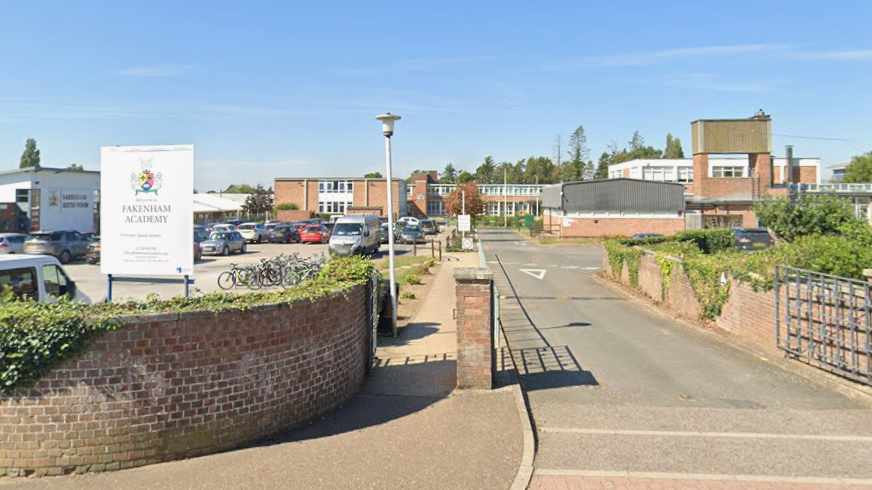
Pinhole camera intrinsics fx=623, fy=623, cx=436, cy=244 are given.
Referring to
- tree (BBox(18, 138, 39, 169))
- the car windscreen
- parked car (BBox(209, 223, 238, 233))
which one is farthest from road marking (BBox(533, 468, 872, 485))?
tree (BBox(18, 138, 39, 169))

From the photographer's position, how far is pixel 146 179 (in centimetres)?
951

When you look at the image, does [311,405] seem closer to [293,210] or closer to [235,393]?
[235,393]

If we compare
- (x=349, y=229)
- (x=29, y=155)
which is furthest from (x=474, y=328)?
(x=29, y=155)

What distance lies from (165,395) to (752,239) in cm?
3093

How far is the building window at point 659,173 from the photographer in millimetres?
80688

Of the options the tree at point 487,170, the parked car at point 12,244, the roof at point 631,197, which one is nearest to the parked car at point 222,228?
the parked car at point 12,244

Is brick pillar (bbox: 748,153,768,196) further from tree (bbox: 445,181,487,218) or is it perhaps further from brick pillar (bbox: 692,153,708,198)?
tree (bbox: 445,181,487,218)

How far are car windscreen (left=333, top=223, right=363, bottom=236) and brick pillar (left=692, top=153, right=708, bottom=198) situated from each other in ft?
122

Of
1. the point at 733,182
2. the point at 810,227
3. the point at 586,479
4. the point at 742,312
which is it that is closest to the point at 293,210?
the point at 733,182

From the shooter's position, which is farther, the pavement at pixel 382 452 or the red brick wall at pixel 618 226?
the red brick wall at pixel 618 226

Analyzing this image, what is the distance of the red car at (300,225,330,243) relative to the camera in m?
43.8

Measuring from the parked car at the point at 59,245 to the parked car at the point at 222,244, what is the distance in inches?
220

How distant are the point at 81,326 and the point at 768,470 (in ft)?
21.6

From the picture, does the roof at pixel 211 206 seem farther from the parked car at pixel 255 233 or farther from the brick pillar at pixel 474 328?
the brick pillar at pixel 474 328
